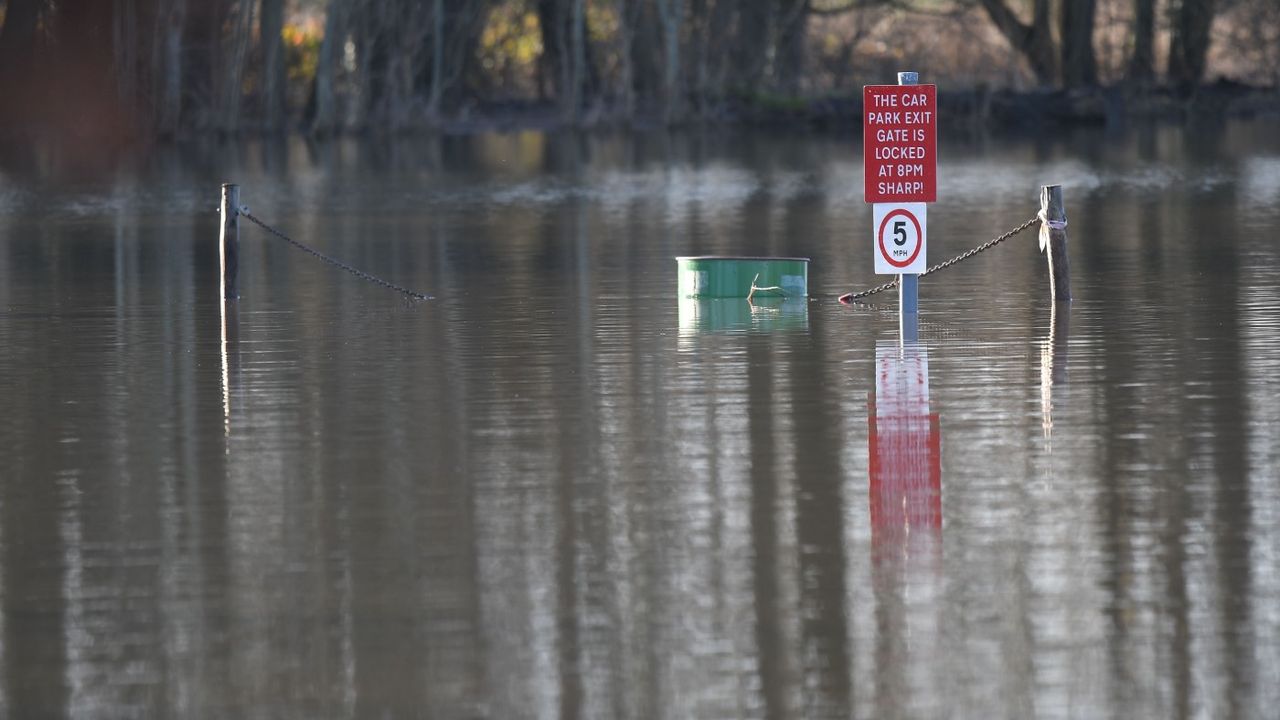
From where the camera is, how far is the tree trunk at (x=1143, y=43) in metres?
69.1

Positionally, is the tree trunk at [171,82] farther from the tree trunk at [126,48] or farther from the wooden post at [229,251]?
the wooden post at [229,251]

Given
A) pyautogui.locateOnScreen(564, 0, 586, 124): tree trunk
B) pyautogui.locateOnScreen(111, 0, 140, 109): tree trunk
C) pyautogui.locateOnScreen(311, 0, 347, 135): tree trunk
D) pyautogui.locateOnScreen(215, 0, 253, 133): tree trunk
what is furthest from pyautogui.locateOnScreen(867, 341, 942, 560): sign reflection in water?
pyautogui.locateOnScreen(564, 0, 586, 124): tree trunk

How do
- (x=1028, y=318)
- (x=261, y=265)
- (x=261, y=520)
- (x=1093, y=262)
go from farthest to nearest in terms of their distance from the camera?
(x=261, y=265) < (x=1093, y=262) < (x=1028, y=318) < (x=261, y=520)

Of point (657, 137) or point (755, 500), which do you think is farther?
point (657, 137)

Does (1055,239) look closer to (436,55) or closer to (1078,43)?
(436,55)

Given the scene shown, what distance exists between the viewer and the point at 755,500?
34.7 ft

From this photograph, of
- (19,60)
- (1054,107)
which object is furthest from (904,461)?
(1054,107)

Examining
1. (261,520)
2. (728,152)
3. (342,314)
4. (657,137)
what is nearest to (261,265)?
(342,314)

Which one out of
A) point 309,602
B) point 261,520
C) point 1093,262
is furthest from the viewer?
point 1093,262

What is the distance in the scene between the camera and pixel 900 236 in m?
17.0

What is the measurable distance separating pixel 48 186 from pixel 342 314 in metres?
23.6

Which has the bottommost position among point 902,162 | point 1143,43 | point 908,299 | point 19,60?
point 908,299

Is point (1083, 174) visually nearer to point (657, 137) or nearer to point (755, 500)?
point (657, 137)

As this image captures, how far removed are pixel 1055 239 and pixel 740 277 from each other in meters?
2.60
